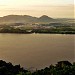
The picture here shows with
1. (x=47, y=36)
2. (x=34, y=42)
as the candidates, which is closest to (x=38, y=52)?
(x=34, y=42)

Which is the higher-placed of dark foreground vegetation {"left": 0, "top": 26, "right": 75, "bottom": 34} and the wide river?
dark foreground vegetation {"left": 0, "top": 26, "right": 75, "bottom": 34}

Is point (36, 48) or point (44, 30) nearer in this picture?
point (36, 48)

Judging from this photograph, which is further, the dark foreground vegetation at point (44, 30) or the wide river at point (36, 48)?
the dark foreground vegetation at point (44, 30)

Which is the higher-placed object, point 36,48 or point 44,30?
point 44,30

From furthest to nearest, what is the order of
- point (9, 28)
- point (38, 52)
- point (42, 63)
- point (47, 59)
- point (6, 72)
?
1. point (9, 28)
2. point (38, 52)
3. point (47, 59)
4. point (42, 63)
5. point (6, 72)

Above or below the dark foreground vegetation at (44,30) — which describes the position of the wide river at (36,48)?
below

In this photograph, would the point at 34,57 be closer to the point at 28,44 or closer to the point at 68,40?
the point at 28,44

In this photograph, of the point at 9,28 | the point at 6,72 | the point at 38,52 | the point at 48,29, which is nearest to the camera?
the point at 6,72

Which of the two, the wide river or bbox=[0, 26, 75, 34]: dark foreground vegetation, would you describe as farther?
bbox=[0, 26, 75, 34]: dark foreground vegetation
